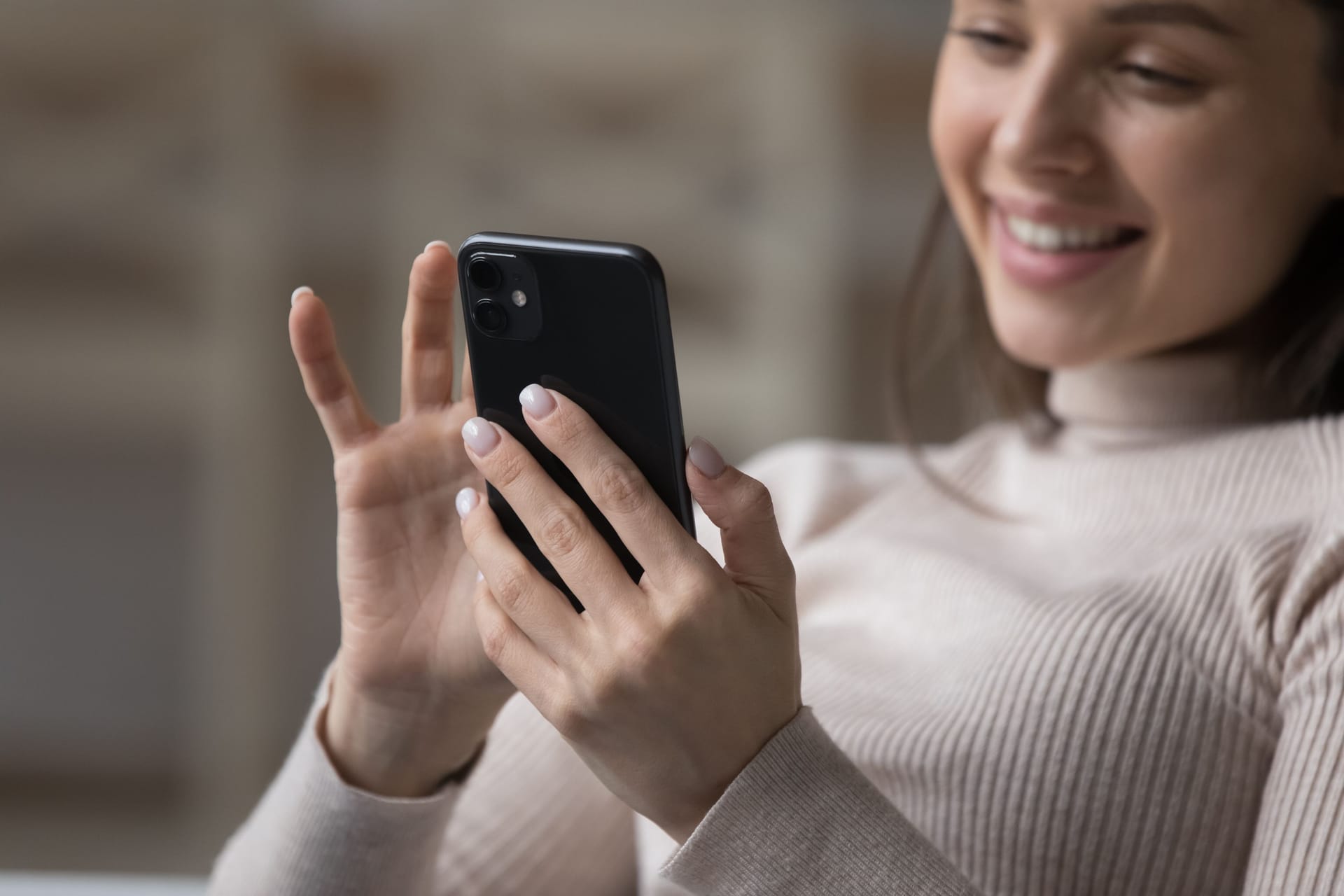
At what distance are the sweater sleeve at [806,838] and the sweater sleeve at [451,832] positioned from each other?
239mm

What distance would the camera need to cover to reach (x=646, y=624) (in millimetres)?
616

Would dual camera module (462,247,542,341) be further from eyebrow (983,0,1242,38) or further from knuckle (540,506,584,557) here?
eyebrow (983,0,1242,38)

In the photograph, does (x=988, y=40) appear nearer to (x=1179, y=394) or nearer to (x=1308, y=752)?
(x=1179, y=394)

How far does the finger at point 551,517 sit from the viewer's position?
2.08 feet

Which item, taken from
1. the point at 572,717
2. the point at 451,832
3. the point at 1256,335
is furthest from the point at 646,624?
the point at 1256,335

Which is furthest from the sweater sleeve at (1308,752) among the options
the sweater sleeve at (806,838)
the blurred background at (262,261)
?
the blurred background at (262,261)

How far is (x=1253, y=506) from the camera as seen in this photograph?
0.96 metres

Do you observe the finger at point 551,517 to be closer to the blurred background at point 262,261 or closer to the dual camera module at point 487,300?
the dual camera module at point 487,300

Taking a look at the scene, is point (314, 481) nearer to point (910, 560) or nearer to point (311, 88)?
point (311, 88)

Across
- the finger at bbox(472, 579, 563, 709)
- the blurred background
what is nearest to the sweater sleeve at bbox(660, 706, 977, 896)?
the finger at bbox(472, 579, 563, 709)

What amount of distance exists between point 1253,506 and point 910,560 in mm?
259

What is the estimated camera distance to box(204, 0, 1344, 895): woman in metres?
0.65

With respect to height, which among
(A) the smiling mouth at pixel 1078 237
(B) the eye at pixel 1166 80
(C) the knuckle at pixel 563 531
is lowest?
(C) the knuckle at pixel 563 531

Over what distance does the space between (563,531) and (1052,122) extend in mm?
526
